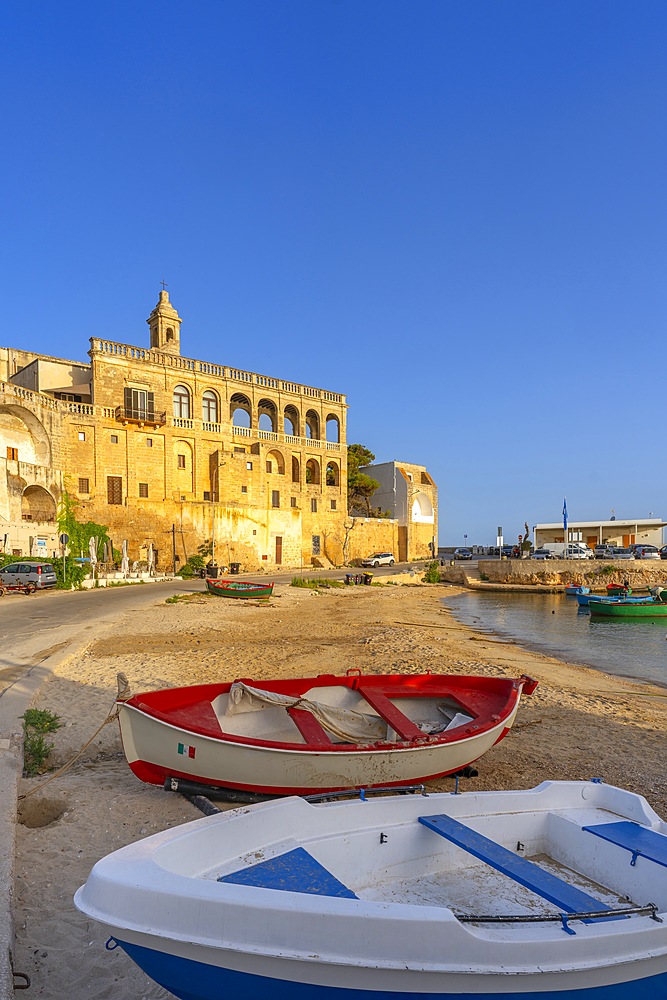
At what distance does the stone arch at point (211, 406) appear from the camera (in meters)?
44.1

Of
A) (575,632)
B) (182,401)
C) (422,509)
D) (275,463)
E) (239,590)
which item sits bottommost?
(575,632)

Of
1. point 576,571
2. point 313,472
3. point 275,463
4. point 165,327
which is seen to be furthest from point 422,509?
point 165,327

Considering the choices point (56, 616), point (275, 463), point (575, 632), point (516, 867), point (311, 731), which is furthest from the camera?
point (275, 463)

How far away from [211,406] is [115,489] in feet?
33.6

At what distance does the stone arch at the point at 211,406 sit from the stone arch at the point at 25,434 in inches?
477

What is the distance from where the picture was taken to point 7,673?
1047 centimetres

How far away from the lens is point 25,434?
113ft

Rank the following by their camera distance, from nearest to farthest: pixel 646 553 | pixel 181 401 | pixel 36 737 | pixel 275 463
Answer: pixel 36 737, pixel 181 401, pixel 275 463, pixel 646 553

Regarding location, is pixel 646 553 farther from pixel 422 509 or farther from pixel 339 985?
pixel 339 985

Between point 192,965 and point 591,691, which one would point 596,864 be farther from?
point 591,691

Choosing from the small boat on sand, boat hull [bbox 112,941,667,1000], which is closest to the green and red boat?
the small boat on sand

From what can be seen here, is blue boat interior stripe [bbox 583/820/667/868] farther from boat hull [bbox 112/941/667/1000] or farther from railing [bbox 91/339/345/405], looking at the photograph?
railing [bbox 91/339/345/405]

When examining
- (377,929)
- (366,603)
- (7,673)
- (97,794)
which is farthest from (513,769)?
(366,603)

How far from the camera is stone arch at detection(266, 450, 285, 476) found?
4647cm
